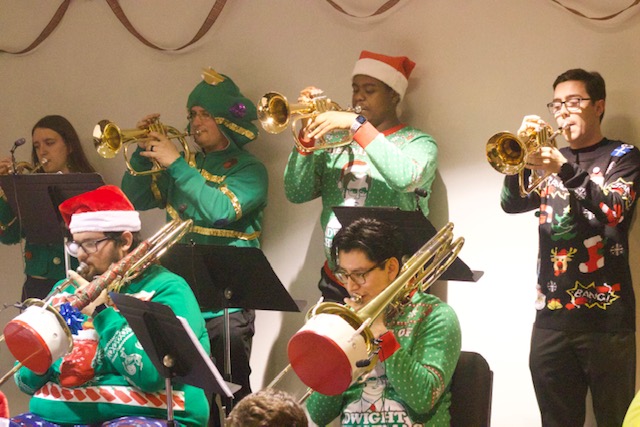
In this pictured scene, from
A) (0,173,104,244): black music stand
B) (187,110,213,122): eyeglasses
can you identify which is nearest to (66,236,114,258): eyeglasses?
(0,173,104,244): black music stand

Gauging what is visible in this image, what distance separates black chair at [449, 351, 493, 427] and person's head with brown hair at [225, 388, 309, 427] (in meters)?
0.82

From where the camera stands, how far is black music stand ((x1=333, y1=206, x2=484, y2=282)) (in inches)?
128

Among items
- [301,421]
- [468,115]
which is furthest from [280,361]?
[301,421]

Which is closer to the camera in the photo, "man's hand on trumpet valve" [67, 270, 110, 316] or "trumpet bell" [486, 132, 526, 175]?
"man's hand on trumpet valve" [67, 270, 110, 316]

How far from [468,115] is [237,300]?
1338mm

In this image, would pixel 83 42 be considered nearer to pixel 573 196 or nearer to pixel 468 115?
pixel 468 115

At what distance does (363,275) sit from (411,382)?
36 cm

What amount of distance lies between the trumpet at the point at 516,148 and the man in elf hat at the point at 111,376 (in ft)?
3.93

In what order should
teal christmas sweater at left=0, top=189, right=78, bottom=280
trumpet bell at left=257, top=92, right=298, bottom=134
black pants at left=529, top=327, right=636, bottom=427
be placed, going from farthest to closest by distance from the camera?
teal christmas sweater at left=0, top=189, right=78, bottom=280
trumpet bell at left=257, top=92, right=298, bottom=134
black pants at left=529, top=327, right=636, bottom=427

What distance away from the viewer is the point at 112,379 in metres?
3.17

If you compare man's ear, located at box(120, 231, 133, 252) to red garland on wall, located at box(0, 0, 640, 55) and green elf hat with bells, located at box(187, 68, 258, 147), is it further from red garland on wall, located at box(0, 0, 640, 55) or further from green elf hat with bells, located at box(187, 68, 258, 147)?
red garland on wall, located at box(0, 0, 640, 55)

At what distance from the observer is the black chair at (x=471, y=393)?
9.75ft

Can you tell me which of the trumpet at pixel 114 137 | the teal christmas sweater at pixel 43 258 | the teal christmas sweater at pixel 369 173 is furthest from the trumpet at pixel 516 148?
the teal christmas sweater at pixel 43 258

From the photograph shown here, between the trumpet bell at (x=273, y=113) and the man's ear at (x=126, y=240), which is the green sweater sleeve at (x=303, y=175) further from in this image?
the man's ear at (x=126, y=240)
